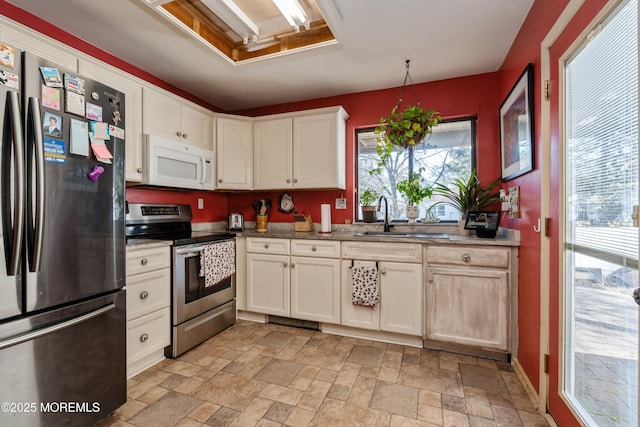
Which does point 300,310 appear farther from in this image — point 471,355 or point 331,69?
point 331,69

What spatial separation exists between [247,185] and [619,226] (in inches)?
116

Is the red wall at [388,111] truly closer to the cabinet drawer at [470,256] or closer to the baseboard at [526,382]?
the cabinet drawer at [470,256]

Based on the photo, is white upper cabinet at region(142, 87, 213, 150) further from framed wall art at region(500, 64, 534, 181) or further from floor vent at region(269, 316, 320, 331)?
framed wall art at region(500, 64, 534, 181)

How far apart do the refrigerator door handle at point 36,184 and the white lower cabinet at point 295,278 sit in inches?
71.1

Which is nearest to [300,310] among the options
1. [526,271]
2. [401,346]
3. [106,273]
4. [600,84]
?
Answer: [401,346]

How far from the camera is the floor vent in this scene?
279 cm

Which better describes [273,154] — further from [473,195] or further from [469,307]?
[469,307]

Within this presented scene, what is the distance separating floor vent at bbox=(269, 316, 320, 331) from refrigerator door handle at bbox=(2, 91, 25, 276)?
2121 mm

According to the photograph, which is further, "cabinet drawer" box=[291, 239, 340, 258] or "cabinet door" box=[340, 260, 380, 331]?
"cabinet drawer" box=[291, 239, 340, 258]

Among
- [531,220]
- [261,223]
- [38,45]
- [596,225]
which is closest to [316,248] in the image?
[261,223]

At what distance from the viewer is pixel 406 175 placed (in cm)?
308

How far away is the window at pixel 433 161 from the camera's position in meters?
2.90

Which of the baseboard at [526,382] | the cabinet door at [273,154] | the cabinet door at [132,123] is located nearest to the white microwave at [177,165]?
the cabinet door at [132,123]

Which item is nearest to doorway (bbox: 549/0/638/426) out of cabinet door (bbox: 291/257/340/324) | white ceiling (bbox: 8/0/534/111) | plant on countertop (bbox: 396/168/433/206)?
white ceiling (bbox: 8/0/534/111)
